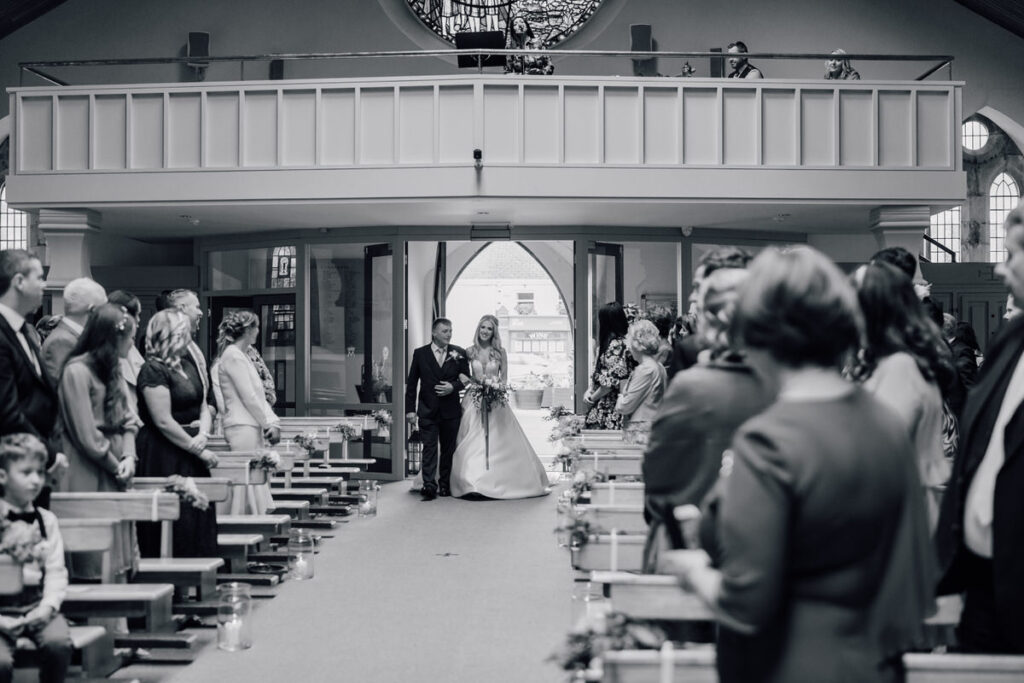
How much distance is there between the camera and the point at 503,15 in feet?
53.4

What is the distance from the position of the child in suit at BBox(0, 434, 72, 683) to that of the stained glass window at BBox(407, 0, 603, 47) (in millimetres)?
12502

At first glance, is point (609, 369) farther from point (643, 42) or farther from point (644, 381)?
point (643, 42)

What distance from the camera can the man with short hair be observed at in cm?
601

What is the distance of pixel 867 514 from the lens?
6.27 ft

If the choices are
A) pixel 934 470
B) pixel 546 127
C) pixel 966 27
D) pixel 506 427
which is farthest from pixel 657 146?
pixel 934 470

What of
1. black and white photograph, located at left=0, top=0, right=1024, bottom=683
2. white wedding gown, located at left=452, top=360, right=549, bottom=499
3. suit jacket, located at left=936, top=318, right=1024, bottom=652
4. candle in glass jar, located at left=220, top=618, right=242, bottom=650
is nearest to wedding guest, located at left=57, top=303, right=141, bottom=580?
black and white photograph, located at left=0, top=0, right=1024, bottom=683

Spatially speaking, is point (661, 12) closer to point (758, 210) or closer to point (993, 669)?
point (758, 210)

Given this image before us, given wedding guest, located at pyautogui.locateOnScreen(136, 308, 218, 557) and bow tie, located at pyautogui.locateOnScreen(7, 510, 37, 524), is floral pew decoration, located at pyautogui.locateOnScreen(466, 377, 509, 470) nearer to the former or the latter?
wedding guest, located at pyautogui.locateOnScreen(136, 308, 218, 557)

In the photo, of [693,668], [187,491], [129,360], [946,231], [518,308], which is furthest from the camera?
[518,308]

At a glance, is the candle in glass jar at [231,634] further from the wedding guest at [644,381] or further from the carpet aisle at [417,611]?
the wedding guest at [644,381]

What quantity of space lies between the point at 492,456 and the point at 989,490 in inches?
366

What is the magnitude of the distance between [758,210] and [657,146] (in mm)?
1391

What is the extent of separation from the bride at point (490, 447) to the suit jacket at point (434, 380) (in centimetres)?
11

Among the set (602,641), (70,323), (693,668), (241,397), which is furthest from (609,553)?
(241,397)
